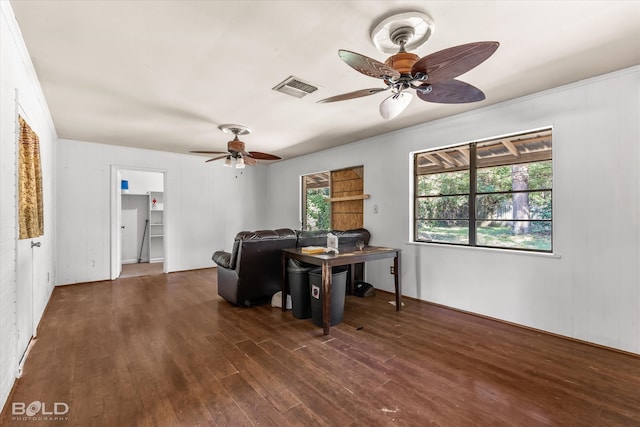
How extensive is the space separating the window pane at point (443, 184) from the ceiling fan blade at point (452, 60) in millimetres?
2231

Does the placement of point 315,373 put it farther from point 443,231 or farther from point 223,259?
point 443,231

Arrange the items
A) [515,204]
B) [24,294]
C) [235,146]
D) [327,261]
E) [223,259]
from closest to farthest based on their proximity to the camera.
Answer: [24,294] → [327,261] → [515,204] → [223,259] → [235,146]

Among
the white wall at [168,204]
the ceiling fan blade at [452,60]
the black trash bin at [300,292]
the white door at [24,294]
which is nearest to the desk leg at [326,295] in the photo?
the black trash bin at [300,292]

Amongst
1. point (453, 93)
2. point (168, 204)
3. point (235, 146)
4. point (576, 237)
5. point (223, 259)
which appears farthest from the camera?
point (168, 204)

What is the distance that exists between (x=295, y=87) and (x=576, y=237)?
10.4 feet

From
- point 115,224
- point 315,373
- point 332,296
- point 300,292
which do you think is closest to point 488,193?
point 332,296

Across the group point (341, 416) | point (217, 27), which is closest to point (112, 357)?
point (341, 416)

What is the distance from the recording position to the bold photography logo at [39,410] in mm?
1743

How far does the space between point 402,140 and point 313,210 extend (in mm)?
2614

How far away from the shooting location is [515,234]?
336 cm

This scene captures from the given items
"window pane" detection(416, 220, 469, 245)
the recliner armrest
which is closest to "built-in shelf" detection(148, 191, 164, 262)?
the recliner armrest

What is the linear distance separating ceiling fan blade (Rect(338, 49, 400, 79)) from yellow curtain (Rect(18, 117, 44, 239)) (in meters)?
2.57

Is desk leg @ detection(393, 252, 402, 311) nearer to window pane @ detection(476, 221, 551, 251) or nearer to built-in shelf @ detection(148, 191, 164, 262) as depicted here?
window pane @ detection(476, 221, 551, 251)

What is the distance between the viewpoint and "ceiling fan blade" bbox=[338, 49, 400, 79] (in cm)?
163
